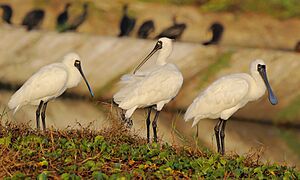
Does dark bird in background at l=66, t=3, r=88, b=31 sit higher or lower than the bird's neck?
lower

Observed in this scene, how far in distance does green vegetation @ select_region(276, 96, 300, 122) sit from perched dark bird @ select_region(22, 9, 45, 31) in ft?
38.7

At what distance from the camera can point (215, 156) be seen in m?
12.2

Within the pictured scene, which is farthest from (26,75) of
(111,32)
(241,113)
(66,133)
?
(66,133)

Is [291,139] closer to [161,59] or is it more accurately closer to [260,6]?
[161,59]

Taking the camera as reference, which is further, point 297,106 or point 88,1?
point 88,1

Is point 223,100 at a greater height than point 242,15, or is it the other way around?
point 223,100

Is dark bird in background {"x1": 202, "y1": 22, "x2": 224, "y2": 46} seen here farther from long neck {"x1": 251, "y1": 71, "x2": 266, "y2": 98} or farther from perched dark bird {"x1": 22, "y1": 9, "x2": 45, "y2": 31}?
long neck {"x1": 251, "y1": 71, "x2": 266, "y2": 98}

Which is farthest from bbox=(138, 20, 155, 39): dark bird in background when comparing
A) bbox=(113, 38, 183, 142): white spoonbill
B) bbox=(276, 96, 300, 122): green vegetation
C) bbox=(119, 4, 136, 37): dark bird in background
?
bbox=(113, 38, 183, 142): white spoonbill

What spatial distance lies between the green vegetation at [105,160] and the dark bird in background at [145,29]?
1943cm

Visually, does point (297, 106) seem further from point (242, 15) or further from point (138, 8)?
point (138, 8)

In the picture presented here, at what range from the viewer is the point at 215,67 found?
28.1m

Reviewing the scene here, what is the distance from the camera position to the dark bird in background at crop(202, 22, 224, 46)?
1242 inches

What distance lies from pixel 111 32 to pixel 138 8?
188 cm

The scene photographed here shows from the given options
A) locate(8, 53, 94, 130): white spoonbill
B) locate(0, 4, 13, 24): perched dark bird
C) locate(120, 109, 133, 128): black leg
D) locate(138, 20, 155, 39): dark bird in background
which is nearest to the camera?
locate(120, 109, 133, 128): black leg
